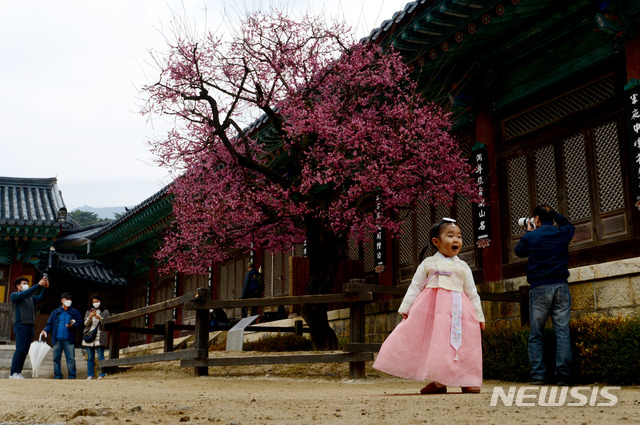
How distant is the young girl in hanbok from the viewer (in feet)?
19.0

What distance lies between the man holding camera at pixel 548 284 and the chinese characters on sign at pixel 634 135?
4.80ft

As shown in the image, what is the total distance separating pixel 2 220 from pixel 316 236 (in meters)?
12.2

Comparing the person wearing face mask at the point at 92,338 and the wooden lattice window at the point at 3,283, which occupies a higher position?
the wooden lattice window at the point at 3,283

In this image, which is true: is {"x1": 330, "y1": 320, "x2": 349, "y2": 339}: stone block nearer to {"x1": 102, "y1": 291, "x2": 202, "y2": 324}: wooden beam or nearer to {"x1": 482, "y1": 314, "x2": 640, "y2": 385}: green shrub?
{"x1": 102, "y1": 291, "x2": 202, "y2": 324}: wooden beam

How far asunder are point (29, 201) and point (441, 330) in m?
19.6

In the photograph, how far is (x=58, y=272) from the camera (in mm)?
25000

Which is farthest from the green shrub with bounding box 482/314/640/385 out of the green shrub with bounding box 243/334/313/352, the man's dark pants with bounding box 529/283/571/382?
the green shrub with bounding box 243/334/313/352

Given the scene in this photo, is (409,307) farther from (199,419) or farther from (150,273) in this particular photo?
(150,273)

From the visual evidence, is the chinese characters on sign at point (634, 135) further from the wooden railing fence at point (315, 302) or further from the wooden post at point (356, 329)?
the wooden post at point (356, 329)

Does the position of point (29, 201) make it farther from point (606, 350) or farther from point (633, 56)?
point (606, 350)

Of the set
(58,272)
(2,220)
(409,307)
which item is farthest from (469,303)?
(58,272)

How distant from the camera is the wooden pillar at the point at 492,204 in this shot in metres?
10.8

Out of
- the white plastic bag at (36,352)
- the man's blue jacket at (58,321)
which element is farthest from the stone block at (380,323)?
the white plastic bag at (36,352)

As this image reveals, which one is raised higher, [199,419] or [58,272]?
[58,272]
